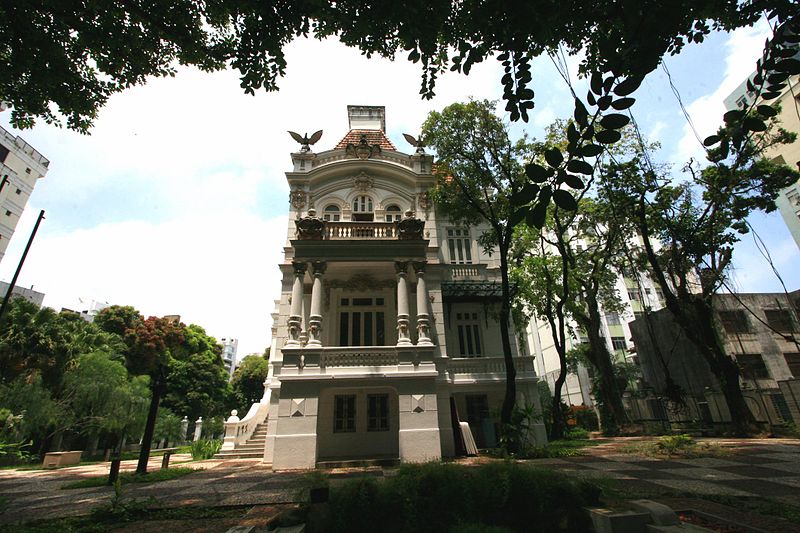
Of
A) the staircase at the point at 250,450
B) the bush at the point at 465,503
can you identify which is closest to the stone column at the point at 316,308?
the staircase at the point at 250,450

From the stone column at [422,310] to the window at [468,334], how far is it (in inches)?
117

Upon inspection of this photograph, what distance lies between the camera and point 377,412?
14414 mm

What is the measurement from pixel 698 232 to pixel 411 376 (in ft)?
50.7

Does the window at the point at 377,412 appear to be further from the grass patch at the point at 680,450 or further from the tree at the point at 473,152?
the grass patch at the point at 680,450

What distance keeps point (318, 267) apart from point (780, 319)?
3479cm

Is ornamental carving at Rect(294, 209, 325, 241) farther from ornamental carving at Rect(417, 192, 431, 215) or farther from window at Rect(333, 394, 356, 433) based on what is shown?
window at Rect(333, 394, 356, 433)

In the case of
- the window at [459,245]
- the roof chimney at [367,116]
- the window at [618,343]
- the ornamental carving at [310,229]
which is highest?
the roof chimney at [367,116]

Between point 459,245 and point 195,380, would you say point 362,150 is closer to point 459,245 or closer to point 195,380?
point 459,245

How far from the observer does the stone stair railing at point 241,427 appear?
15703 mm

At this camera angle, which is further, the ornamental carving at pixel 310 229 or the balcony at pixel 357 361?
the ornamental carving at pixel 310 229

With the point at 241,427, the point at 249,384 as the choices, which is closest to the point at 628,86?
the point at 241,427

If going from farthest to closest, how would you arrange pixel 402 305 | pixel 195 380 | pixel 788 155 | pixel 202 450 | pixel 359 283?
pixel 195 380, pixel 788 155, pixel 359 283, pixel 202 450, pixel 402 305

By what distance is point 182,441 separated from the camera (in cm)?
3188

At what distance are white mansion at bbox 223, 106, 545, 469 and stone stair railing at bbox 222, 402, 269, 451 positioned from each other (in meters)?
0.05
